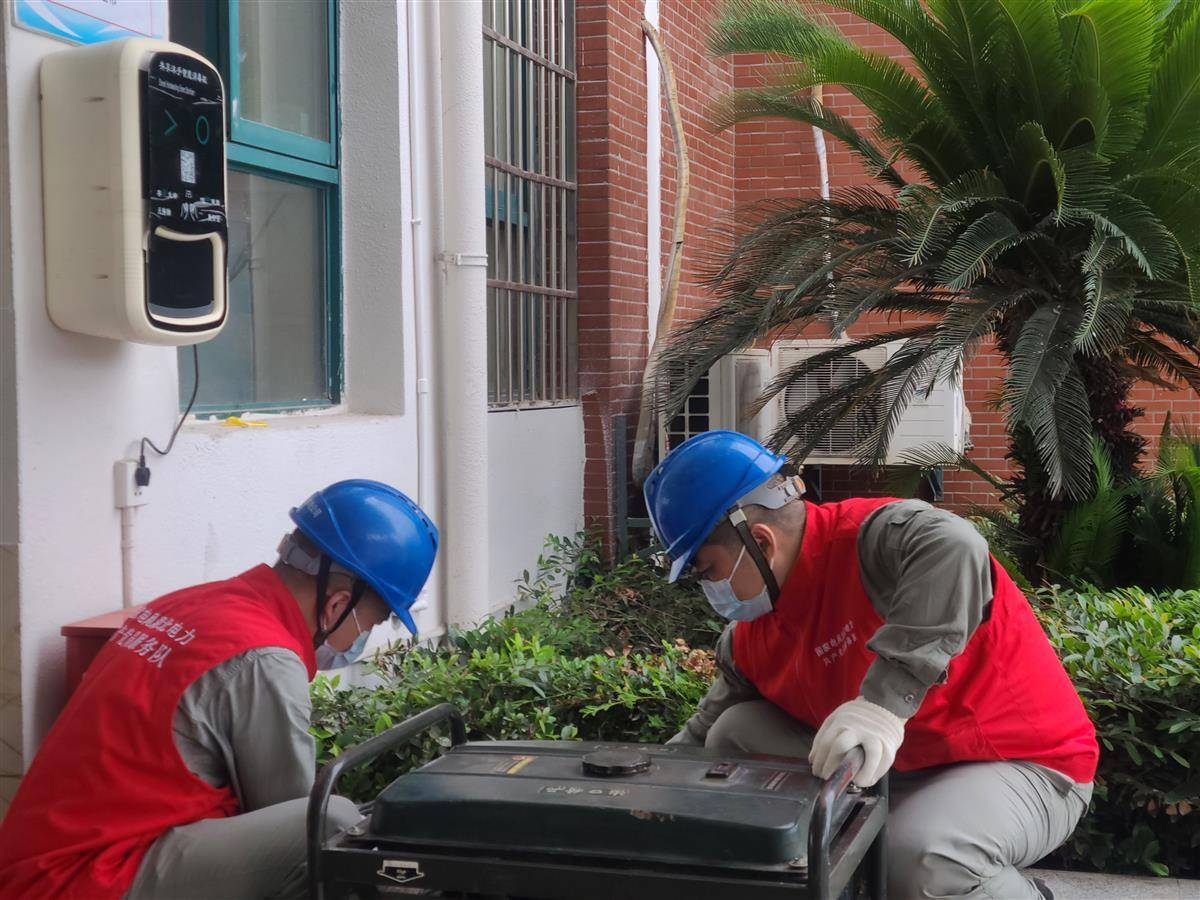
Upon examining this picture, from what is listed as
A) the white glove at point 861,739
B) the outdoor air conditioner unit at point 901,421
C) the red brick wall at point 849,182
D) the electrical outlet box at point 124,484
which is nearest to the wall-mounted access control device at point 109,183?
the electrical outlet box at point 124,484

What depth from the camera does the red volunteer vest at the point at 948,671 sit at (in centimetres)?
302

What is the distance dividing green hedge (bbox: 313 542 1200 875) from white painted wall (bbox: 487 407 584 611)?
82.8 inches

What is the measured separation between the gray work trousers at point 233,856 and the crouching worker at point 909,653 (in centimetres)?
98

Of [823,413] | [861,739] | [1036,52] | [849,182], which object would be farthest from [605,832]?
[849,182]

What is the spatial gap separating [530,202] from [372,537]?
4.81m

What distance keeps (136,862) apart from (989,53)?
5230 mm

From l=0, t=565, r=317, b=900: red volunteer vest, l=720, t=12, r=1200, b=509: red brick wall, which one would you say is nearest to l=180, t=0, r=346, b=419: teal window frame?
l=0, t=565, r=317, b=900: red volunteer vest

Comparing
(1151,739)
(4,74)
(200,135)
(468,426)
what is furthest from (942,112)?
(4,74)

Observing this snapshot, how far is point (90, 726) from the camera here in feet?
9.09

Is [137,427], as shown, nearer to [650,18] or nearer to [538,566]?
[538,566]

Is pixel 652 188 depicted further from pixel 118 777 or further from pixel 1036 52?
pixel 118 777

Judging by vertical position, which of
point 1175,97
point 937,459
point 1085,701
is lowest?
point 1085,701

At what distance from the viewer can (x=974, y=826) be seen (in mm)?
2855

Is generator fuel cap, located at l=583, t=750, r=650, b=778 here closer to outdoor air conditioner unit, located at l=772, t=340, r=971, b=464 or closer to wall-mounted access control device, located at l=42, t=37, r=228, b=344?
wall-mounted access control device, located at l=42, t=37, r=228, b=344
